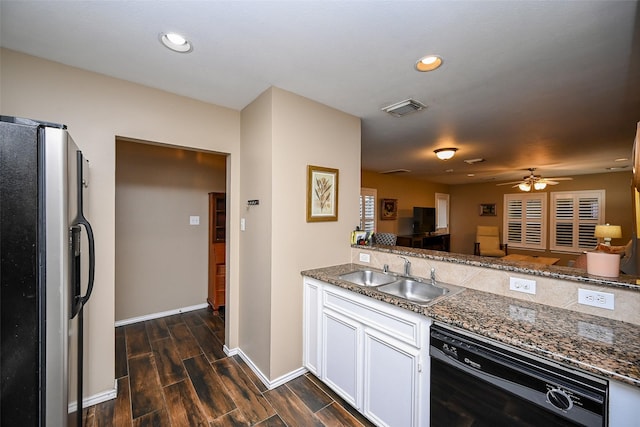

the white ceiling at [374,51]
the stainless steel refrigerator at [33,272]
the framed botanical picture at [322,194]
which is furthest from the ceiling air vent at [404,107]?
the stainless steel refrigerator at [33,272]

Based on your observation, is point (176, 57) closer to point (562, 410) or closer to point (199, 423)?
point (199, 423)

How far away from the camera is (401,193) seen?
6.98 m

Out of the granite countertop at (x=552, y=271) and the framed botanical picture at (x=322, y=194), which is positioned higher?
the framed botanical picture at (x=322, y=194)

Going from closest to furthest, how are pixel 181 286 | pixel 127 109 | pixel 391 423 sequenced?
pixel 391 423 → pixel 127 109 → pixel 181 286

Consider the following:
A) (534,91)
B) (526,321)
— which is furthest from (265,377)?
(534,91)

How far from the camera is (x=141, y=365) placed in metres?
2.31

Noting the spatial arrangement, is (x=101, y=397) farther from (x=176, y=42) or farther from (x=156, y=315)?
(x=176, y=42)

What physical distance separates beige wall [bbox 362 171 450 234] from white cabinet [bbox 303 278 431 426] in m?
4.29

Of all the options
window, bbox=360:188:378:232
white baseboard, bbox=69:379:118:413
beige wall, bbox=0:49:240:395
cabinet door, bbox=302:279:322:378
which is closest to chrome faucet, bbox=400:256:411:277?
cabinet door, bbox=302:279:322:378

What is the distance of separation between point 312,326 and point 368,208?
414cm

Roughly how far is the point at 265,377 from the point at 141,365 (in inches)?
46.3

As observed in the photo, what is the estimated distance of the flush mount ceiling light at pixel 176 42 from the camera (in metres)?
1.51

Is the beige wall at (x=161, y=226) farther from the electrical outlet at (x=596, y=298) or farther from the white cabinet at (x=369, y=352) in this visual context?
the electrical outlet at (x=596, y=298)

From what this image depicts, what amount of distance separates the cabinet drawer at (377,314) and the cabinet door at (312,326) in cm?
13
